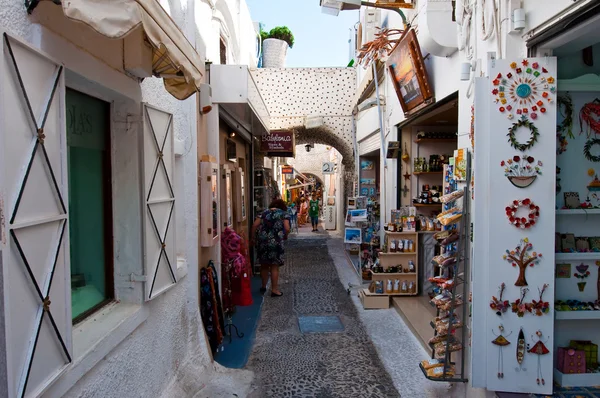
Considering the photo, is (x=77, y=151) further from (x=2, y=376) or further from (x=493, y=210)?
(x=493, y=210)

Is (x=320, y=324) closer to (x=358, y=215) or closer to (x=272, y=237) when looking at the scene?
(x=272, y=237)

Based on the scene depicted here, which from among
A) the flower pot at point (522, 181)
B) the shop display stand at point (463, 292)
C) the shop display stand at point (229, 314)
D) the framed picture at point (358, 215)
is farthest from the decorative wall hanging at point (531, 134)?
the framed picture at point (358, 215)

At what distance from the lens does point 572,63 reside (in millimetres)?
3385

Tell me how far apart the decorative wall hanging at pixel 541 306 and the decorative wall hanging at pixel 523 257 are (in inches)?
5.3

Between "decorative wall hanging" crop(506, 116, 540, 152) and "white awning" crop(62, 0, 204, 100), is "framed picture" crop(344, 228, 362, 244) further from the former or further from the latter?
"white awning" crop(62, 0, 204, 100)

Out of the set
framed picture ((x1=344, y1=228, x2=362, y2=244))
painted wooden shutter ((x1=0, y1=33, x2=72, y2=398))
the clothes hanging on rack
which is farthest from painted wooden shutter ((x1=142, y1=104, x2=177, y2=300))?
framed picture ((x1=344, y1=228, x2=362, y2=244))

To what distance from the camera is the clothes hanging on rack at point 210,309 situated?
198 inches

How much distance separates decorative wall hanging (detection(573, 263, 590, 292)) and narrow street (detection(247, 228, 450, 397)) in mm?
1455

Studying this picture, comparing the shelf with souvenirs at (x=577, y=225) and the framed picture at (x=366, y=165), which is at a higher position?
the framed picture at (x=366, y=165)

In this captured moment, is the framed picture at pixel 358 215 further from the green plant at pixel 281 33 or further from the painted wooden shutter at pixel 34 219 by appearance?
the green plant at pixel 281 33

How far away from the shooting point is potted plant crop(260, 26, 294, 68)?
14.6 m

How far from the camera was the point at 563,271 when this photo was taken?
3346 mm

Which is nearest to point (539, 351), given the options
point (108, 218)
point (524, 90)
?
point (524, 90)

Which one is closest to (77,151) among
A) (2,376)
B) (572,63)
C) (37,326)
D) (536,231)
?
(37,326)
